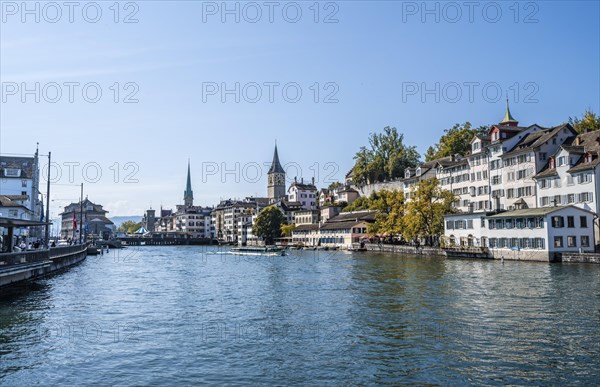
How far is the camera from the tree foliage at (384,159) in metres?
123

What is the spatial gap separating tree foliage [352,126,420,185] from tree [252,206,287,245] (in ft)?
93.1

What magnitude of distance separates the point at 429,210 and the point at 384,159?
48927 mm

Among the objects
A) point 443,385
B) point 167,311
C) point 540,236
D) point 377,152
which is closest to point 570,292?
point 443,385

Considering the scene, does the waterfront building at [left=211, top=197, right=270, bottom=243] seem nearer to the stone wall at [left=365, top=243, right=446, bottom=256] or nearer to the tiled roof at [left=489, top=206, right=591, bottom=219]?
the stone wall at [left=365, top=243, right=446, bottom=256]

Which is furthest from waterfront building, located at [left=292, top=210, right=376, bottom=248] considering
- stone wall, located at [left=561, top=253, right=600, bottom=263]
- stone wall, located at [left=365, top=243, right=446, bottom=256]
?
stone wall, located at [left=561, top=253, right=600, bottom=263]

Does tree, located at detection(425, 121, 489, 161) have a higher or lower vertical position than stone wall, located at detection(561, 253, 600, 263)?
higher

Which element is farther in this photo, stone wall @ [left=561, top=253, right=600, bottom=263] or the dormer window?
the dormer window

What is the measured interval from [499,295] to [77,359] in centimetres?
2481

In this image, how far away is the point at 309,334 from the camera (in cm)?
2158

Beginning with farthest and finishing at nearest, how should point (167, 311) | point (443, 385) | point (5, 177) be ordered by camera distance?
point (5, 177) < point (167, 311) < point (443, 385)

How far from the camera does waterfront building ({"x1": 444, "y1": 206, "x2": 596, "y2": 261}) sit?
2259 inches

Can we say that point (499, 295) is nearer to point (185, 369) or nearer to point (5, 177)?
point (185, 369)

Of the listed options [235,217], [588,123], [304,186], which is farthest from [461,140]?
[235,217]

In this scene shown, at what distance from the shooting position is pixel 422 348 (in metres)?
18.9
